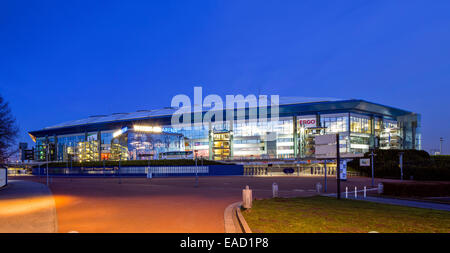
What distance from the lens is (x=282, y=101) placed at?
95.8 meters

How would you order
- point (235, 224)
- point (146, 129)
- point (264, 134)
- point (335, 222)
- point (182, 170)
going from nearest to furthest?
point (235, 224), point (335, 222), point (182, 170), point (146, 129), point (264, 134)

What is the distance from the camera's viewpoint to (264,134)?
9519 cm

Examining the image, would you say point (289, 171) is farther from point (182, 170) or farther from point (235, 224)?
point (235, 224)

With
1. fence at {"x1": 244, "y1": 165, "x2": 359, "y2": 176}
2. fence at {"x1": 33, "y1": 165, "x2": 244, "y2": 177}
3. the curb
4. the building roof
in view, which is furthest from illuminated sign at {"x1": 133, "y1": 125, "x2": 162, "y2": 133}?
the curb

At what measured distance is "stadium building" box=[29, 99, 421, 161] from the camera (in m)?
88.6

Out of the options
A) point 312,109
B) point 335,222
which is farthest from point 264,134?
point 335,222

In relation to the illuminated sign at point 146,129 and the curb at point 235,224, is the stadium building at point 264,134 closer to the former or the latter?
the illuminated sign at point 146,129

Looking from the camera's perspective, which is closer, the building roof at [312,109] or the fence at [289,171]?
the fence at [289,171]

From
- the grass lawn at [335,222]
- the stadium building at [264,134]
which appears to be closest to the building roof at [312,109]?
the stadium building at [264,134]

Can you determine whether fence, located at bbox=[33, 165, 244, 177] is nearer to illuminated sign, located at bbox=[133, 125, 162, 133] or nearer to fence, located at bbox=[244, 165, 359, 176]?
fence, located at bbox=[244, 165, 359, 176]

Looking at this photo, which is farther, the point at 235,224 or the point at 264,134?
the point at 264,134

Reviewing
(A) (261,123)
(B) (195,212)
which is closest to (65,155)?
(A) (261,123)

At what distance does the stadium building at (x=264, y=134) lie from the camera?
291 ft
